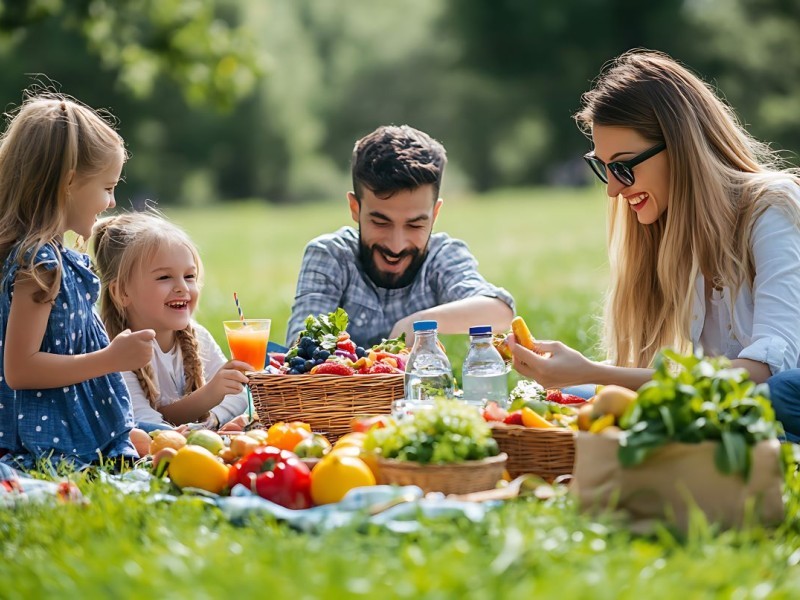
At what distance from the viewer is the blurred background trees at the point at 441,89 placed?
41750 mm

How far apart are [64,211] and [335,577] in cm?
257

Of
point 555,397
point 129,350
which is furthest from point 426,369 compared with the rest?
point 129,350

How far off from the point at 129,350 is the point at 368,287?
5.82 feet

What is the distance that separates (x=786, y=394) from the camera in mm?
3797

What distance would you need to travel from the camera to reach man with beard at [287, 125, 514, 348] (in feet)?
16.4

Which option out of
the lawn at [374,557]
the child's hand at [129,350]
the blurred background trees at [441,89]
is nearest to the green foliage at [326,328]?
the child's hand at [129,350]

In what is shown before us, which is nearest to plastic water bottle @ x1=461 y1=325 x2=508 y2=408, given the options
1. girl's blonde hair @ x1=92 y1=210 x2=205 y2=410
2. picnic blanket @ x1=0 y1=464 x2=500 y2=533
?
picnic blanket @ x1=0 y1=464 x2=500 y2=533

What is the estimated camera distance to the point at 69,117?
14.1 feet

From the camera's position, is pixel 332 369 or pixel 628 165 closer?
pixel 332 369

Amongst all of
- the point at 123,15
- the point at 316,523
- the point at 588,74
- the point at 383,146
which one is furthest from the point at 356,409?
the point at 588,74

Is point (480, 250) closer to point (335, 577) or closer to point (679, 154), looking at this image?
point (679, 154)

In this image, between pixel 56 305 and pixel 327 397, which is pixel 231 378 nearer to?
pixel 327 397

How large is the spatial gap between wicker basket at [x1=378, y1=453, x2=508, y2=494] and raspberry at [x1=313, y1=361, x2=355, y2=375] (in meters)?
0.94

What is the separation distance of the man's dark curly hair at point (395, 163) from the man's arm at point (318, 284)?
1.21 ft
